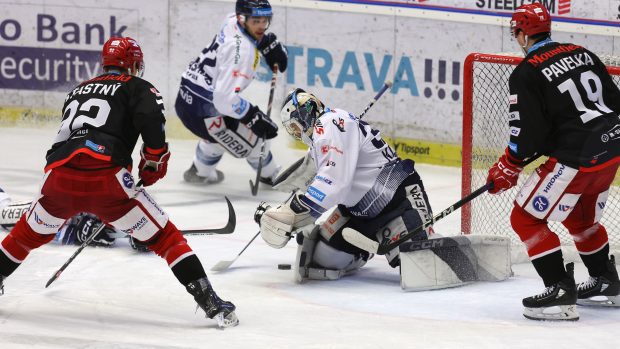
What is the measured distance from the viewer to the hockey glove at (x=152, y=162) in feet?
14.7

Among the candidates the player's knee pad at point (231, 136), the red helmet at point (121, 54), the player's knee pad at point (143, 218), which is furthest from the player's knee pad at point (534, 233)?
the player's knee pad at point (231, 136)

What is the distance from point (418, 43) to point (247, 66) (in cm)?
149

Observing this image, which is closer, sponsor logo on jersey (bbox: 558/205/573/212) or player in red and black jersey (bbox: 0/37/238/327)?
player in red and black jersey (bbox: 0/37/238/327)

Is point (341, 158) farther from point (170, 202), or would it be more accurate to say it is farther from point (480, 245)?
point (170, 202)

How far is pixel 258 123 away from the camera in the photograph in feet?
24.0

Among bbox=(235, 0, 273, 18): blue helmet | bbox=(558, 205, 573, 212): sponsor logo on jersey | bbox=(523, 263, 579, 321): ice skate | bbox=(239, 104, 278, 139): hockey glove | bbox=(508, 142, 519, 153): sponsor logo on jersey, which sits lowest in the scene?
bbox=(523, 263, 579, 321): ice skate

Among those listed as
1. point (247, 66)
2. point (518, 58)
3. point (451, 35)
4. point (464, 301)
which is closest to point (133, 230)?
point (464, 301)

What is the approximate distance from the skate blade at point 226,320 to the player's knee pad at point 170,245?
0.82ft

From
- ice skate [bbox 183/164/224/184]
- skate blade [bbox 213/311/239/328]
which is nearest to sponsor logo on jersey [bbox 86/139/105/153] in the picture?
skate blade [bbox 213/311/239/328]

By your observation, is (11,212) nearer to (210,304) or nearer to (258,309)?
(258,309)

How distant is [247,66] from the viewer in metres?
7.25

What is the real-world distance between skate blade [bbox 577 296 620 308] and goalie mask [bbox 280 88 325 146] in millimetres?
1293

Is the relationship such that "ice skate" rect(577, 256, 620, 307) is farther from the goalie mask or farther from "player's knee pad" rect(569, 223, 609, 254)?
the goalie mask

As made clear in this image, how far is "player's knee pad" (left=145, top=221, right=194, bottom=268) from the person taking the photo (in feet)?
14.5
